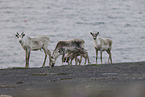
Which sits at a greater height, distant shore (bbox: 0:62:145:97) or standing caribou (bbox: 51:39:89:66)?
standing caribou (bbox: 51:39:89:66)

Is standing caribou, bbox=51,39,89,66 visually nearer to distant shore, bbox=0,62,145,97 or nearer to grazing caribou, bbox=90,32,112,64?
grazing caribou, bbox=90,32,112,64

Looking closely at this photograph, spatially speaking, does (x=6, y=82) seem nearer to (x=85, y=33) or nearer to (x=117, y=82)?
(x=117, y=82)

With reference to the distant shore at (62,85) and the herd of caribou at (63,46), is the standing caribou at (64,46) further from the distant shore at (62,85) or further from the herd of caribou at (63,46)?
the distant shore at (62,85)

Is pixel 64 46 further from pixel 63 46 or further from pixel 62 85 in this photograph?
pixel 62 85

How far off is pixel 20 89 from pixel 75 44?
11469mm

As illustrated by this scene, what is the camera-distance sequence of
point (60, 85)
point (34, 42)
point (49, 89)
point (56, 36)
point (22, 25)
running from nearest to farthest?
point (49, 89) < point (60, 85) < point (34, 42) < point (56, 36) < point (22, 25)

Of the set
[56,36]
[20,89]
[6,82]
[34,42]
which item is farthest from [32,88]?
[56,36]

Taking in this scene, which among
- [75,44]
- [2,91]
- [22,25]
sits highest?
[22,25]

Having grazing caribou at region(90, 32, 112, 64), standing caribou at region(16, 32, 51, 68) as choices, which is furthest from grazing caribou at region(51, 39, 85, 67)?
grazing caribou at region(90, 32, 112, 64)

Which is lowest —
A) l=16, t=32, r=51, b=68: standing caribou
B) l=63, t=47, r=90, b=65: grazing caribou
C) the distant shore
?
the distant shore

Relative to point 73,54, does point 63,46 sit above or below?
above

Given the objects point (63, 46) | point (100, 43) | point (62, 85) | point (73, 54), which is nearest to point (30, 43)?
point (63, 46)

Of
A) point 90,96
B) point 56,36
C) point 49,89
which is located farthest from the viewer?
point 56,36

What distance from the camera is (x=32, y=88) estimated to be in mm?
11320
